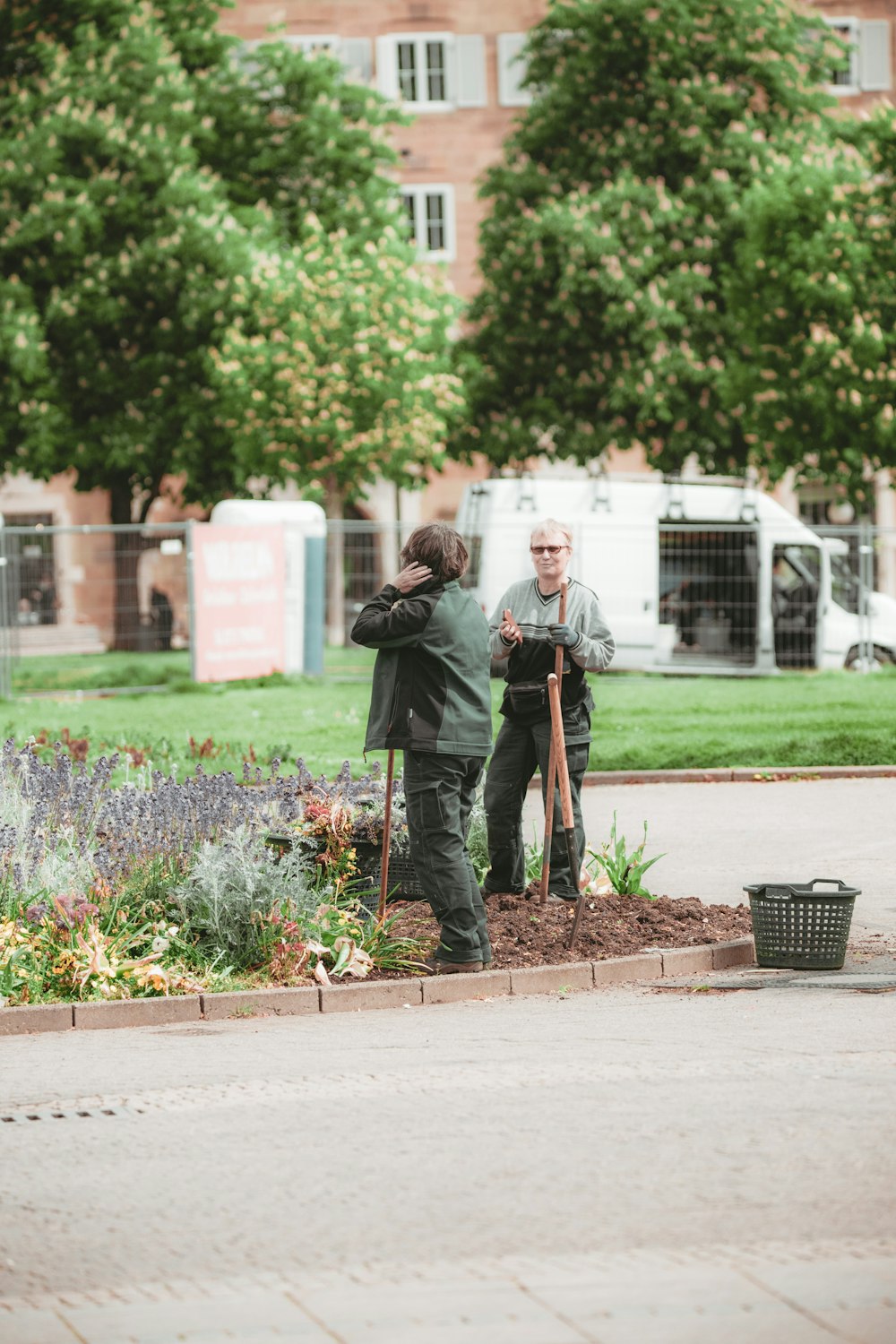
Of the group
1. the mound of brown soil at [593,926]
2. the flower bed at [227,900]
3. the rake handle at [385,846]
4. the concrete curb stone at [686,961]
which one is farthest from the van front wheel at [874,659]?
the rake handle at [385,846]

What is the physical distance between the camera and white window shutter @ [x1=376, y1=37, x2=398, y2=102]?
48.7 meters

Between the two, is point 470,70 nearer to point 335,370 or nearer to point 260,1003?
point 335,370

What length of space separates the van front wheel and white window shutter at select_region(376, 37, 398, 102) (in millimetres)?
24915

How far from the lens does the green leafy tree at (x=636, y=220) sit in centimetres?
4047

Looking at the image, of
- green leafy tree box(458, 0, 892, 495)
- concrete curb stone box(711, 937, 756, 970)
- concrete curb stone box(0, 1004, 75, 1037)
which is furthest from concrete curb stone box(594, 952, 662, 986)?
green leafy tree box(458, 0, 892, 495)

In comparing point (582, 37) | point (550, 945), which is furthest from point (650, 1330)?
point (582, 37)

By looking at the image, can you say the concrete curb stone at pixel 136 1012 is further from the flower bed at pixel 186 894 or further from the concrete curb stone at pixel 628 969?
the concrete curb stone at pixel 628 969

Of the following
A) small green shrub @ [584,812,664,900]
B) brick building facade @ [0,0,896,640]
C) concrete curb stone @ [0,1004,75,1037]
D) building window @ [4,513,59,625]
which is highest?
brick building facade @ [0,0,896,640]

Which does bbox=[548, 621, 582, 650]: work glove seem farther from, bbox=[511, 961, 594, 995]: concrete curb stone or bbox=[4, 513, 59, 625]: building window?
bbox=[4, 513, 59, 625]: building window

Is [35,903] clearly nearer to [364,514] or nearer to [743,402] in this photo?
[743,402]

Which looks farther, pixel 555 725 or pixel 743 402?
pixel 743 402

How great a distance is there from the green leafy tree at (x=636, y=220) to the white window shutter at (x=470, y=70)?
18.9ft

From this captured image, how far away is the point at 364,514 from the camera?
50.3 meters

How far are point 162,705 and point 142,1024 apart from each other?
51.7 feet
